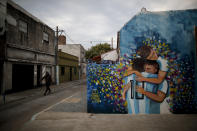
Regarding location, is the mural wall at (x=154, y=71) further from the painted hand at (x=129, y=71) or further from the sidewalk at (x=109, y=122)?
the sidewalk at (x=109, y=122)

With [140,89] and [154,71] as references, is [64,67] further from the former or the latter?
[154,71]

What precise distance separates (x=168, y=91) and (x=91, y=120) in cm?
366

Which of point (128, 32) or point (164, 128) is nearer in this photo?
point (164, 128)

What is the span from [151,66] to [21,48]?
12.1 m

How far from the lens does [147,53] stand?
566 centimetres

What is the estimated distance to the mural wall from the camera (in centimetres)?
561

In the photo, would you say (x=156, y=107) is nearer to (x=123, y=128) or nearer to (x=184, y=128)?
(x=184, y=128)

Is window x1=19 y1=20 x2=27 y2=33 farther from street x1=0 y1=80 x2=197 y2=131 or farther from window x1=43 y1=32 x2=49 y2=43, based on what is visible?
street x1=0 y1=80 x2=197 y2=131

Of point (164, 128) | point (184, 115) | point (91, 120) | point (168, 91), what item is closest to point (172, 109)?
point (184, 115)

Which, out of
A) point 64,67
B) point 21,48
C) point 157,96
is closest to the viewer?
point 157,96

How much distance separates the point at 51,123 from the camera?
4.60 m

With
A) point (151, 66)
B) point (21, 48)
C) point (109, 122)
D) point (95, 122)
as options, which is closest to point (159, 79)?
point (151, 66)

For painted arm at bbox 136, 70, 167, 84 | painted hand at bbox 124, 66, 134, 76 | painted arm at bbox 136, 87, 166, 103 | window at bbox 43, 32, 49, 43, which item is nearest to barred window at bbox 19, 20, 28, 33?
window at bbox 43, 32, 49, 43

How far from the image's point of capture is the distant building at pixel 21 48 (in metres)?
10.4
